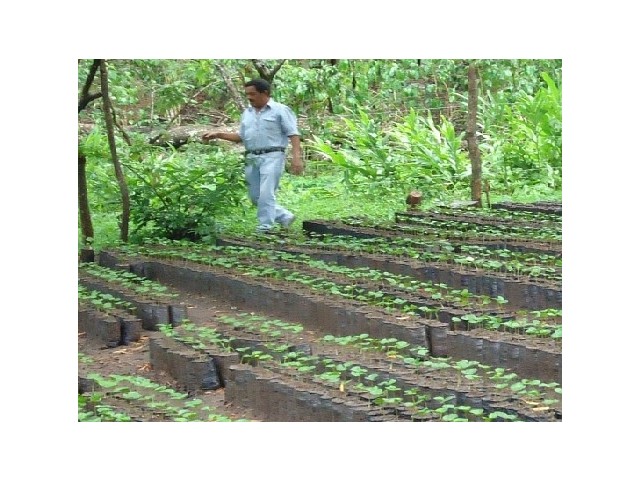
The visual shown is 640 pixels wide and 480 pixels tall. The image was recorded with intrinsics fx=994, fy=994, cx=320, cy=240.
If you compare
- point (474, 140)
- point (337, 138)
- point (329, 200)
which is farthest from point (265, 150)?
point (337, 138)

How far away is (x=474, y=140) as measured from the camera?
8.32 metres

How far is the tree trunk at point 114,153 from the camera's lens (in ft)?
20.6

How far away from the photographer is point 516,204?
8680mm

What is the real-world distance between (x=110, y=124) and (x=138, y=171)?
42.4 inches

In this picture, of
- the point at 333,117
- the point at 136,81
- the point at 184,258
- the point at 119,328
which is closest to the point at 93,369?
the point at 119,328

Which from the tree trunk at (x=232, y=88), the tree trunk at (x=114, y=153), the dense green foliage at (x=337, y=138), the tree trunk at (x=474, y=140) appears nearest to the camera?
the tree trunk at (x=114, y=153)

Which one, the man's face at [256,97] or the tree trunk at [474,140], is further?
the tree trunk at [474,140]

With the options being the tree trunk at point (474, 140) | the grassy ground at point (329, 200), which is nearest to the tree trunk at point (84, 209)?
the grassy ground at point (329, 200)

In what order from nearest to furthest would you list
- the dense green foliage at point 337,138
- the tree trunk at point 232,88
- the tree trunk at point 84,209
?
1. the tree trunk at point 84,209
2. the dense green foliage at point 337,138
3. the tree trunk at point 232,88

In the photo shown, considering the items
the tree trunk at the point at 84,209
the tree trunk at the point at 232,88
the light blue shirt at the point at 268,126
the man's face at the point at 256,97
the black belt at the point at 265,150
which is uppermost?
the tree trunk at the point at 232,88

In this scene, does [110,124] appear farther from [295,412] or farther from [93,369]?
[295,412]

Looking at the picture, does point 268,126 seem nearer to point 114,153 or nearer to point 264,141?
point 264,141

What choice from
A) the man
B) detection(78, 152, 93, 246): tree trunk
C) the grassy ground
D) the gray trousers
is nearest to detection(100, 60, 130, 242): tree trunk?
detection(78, 152, 93, 246): tree trunk

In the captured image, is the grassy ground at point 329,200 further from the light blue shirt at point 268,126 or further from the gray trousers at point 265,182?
the light blue shirt at point 268,126
